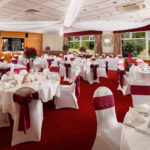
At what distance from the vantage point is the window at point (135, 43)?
10893mm

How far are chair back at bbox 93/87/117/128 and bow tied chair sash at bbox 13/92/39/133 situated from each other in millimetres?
972

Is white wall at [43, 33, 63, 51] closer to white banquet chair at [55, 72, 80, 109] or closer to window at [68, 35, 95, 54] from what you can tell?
window at [68, 35, 95, 54]

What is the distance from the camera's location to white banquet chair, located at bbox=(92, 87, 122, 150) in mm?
1876

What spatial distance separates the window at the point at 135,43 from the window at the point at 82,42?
9.44 ft

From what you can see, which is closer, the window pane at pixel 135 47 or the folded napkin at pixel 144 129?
the folded napkin at pixel 144 129

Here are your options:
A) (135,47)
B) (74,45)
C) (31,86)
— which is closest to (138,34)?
(135,47)

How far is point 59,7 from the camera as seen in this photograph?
6.38 meters

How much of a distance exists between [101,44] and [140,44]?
2886 mm

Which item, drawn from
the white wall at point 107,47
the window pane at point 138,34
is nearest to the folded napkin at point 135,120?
the window pane at point 138,34

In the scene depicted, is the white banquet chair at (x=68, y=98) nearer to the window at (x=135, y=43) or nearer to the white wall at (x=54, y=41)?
the window at (x=135, y=43)

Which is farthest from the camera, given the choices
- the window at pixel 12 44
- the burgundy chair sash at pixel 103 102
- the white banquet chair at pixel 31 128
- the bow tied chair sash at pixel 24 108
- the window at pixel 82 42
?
the window at pixel 12 44

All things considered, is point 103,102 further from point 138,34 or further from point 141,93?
point 138,34

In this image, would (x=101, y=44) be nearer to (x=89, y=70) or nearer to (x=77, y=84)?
(x=89, y=70)

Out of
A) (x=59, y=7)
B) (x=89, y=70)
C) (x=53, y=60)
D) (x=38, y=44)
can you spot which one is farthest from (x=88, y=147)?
(x=38, y=44)
